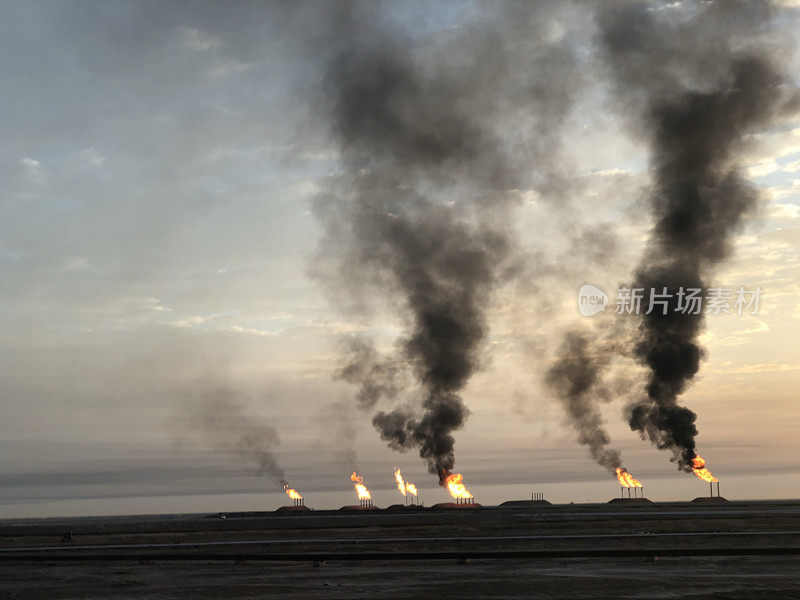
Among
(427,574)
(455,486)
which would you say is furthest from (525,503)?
(427,574)

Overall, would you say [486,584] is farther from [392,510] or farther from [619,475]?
[619,475]

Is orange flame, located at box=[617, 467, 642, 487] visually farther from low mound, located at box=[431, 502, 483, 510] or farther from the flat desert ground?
the flat desert ground

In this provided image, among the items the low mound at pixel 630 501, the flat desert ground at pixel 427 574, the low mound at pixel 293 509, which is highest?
the low mound at pixel 630 501

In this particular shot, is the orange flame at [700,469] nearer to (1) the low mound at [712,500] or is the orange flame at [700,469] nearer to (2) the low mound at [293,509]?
(1) the low mound at [712,500]

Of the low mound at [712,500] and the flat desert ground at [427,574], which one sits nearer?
the flat desert ground at [427,574]

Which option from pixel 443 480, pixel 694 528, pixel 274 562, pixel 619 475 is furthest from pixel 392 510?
pixel 274 562

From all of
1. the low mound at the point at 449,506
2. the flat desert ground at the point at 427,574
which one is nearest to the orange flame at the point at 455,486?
the low mound at the point at 449,506

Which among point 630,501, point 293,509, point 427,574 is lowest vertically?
point 427,574

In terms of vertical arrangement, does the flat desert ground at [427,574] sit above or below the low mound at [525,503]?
below

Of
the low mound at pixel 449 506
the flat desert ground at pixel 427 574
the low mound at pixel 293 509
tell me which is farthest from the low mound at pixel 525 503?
the flat desert ground at pixel 427 574

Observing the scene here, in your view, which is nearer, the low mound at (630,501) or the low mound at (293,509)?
the low mound at (630,501)

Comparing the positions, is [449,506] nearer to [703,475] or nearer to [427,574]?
[703,475]

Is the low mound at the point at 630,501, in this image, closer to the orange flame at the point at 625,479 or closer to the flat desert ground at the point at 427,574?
the orange flame at the point at 625,479

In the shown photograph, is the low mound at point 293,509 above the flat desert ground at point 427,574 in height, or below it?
above
